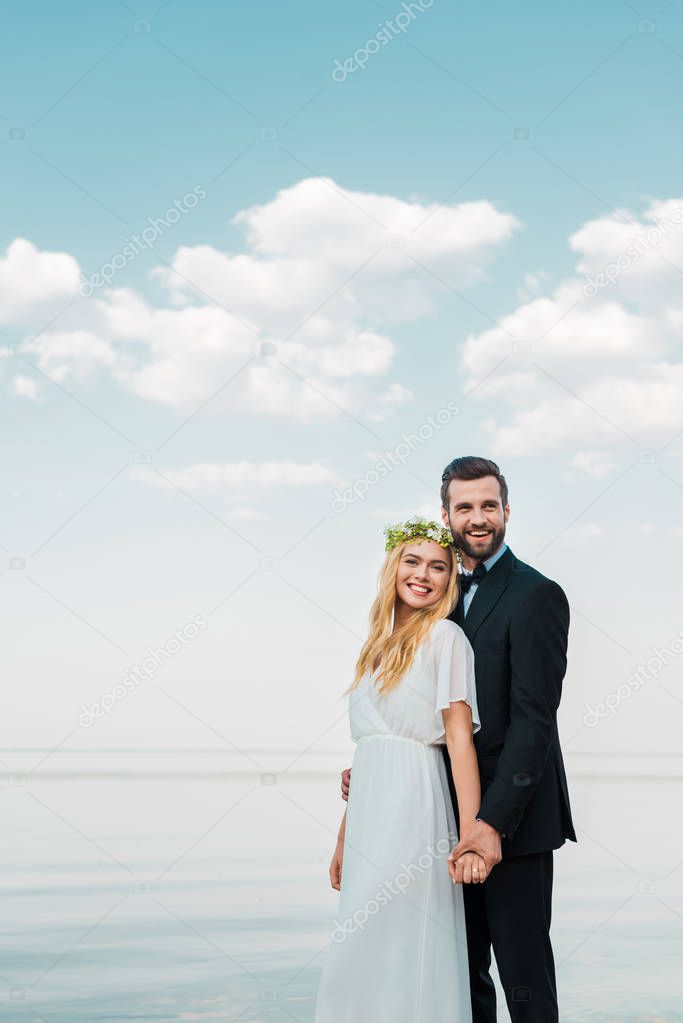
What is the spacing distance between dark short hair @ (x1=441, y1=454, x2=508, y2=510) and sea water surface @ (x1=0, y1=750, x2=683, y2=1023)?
2.01 metres

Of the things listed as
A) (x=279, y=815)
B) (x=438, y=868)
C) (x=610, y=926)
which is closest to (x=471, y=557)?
(x=438, y=868)

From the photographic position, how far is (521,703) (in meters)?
2.94

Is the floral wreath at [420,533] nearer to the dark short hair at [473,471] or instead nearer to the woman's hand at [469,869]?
the dark short hair at [473,471]

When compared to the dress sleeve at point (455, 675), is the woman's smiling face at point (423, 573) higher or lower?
higher

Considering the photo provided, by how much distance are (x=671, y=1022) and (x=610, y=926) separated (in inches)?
65.3

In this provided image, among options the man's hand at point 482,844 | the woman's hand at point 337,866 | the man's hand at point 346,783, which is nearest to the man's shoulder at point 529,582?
the man's hand at point 482,844

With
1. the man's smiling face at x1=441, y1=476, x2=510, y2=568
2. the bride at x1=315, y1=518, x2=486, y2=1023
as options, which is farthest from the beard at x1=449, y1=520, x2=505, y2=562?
the bride at x1=315, y1=518, x2=486, y2=1023

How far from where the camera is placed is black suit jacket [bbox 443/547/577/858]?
9.49 ft

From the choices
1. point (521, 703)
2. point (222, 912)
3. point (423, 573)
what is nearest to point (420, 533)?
point (423, 573)

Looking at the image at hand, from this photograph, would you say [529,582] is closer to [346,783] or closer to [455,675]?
[455,675]

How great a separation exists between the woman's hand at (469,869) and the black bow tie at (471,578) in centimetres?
72

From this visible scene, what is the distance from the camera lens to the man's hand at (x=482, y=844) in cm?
283

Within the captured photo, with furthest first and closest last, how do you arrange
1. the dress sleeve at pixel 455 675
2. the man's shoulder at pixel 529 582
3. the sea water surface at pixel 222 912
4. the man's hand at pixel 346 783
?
the sea water surface at pixel 222 912 → the man's hand at pixel 346 783 → the man's shoulder at pixel 529 582 → the dress sleeve at pixel 455 675

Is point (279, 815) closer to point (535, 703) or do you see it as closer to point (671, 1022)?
point (671, 1022)
